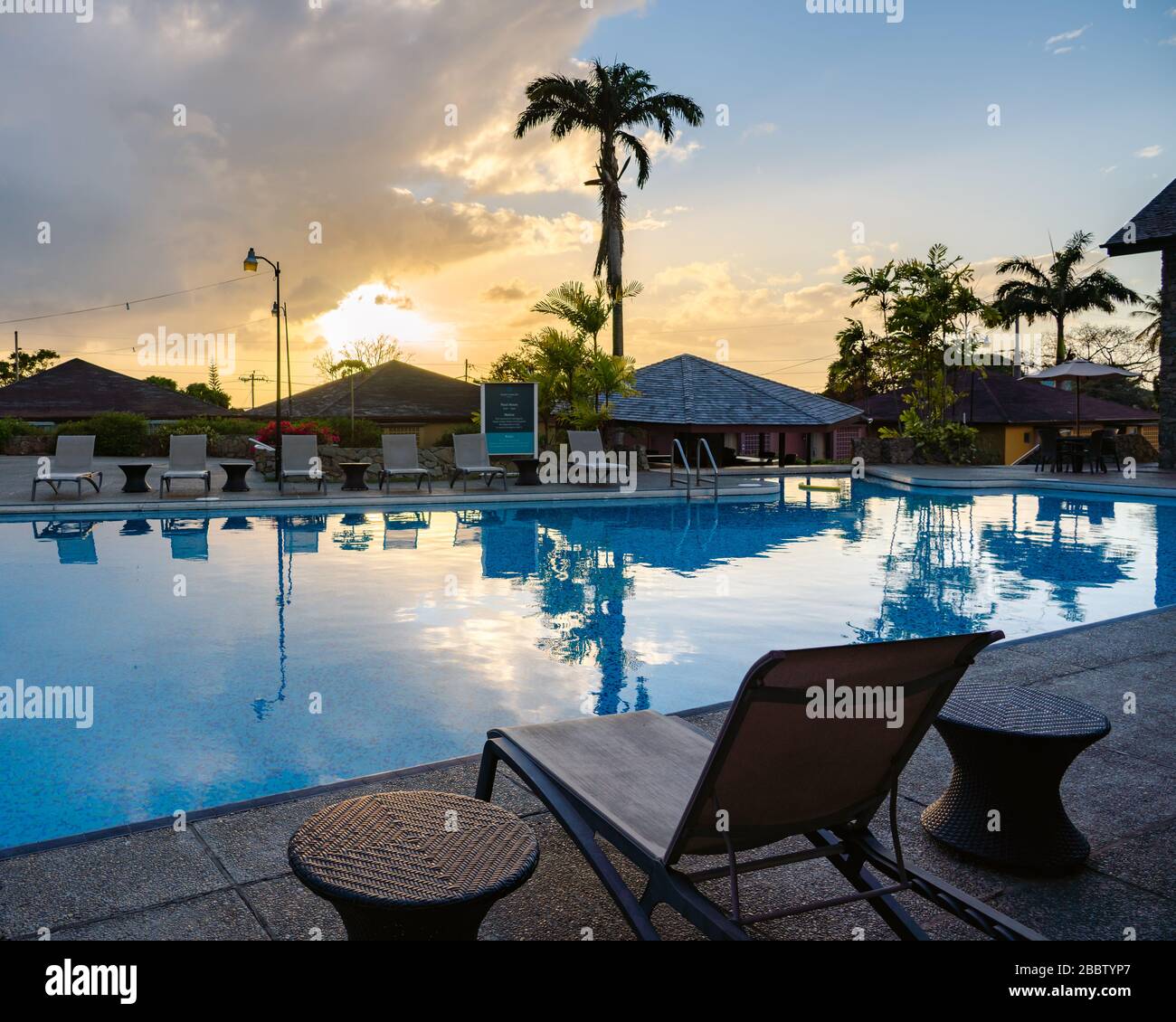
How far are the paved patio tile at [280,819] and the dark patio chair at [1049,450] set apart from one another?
22057 millimetres

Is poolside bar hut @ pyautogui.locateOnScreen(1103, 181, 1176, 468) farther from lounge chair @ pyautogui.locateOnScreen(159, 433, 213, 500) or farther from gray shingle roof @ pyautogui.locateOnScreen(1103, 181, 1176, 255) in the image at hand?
lounge chair @ pyautogui.locateOnScreen(159, 433, 213, 500)

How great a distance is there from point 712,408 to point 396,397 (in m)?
15.3

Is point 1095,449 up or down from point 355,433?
down

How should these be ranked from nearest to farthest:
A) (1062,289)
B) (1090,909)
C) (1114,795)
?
(1090,909) < (1114,795) < (1062,289)

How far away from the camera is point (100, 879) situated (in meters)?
2.67

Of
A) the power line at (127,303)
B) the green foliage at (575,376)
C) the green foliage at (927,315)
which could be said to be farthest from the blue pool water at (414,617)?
the power line at (127,303)

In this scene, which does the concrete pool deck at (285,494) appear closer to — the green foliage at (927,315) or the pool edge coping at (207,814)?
the green foliage at (927,315)

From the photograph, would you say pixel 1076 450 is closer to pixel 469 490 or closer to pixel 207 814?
pixel 469 490

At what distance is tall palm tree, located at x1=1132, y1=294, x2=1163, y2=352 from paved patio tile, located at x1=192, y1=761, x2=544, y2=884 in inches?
2064

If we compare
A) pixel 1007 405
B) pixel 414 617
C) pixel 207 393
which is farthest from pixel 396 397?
pixel 207 393

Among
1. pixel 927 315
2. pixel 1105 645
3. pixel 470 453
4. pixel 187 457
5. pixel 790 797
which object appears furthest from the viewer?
pixel 927 315

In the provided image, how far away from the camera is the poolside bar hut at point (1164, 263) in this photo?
68.2ft

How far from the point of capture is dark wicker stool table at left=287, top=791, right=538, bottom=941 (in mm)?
1800

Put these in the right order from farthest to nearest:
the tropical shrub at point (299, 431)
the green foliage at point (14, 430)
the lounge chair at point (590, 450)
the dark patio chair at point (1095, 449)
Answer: the green foliage at point (14, 430), the dark patio chair at point (1095, 449), the tropical shrub at point (299, 431), the lounge chair at point (590, 450)
